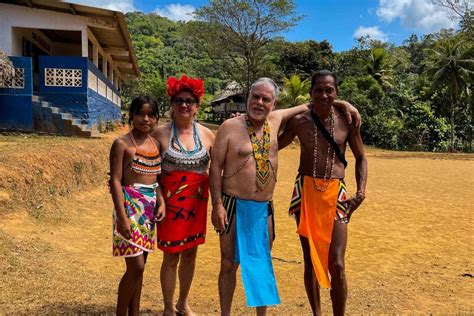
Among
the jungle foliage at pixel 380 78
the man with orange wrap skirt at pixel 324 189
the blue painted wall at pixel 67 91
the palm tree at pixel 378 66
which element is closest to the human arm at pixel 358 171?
the man with orange wrap skirt at pixel 324 189

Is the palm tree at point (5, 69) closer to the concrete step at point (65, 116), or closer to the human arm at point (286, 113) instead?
the concrete step at point (65, 116)

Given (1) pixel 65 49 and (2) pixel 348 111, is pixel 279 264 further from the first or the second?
(1) pixel 65 49

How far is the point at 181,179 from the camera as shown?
303 cm

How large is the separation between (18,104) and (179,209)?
9968 mm

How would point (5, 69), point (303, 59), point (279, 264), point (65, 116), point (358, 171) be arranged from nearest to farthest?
point (358, 171)
point (279, 264)
point (5, 69)
point (65, 116)
point (303, 59)

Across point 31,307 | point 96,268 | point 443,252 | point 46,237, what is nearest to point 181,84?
point 31,307

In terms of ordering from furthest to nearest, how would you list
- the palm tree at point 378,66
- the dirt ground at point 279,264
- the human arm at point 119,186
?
the palm tree at point 378,66 < the dirt ground at point 279,264 < the human arm at point 119,186

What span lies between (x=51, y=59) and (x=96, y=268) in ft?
29.5

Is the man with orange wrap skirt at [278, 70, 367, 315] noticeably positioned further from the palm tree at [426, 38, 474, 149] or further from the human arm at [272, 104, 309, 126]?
the palm tree at [426, 38, 474, 149]

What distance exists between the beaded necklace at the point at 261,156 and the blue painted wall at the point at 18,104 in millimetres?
9977

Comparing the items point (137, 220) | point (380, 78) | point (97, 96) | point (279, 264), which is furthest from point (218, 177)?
point (380, 78)

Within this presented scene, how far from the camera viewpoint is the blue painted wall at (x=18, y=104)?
11203 millimetres

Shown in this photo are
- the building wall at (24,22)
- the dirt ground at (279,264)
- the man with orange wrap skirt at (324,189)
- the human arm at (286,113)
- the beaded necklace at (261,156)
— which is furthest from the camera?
the building wall at (24,22)

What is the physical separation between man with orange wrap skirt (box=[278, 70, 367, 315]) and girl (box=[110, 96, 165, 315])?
3.38ft
